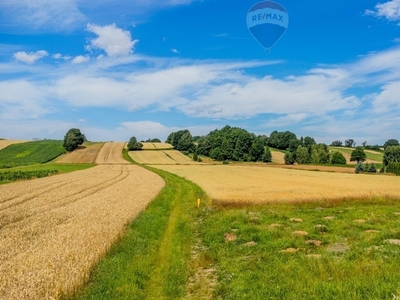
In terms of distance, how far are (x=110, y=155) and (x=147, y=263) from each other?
119 meters

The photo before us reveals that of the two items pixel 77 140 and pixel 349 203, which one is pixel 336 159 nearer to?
pixel 77 140

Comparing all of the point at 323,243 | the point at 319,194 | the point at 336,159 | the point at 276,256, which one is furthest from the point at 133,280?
the point at 336,159

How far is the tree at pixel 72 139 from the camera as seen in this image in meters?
136

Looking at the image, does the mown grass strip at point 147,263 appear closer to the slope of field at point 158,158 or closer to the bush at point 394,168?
the bush at point 394,168

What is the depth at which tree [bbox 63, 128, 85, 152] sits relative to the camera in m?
136

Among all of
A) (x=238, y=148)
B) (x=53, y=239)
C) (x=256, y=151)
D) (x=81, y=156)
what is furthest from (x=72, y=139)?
(x=53, y=239)

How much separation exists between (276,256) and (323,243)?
2989 millimetres

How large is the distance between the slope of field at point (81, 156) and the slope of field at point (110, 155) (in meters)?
1.82

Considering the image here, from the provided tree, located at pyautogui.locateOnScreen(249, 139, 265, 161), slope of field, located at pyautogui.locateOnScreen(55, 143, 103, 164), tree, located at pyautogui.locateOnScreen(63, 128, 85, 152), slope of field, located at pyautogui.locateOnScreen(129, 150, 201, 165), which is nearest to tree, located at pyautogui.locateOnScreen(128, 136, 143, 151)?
slope of field, located at pyautogui.locateOnScreen(129, 150, 201, 165)

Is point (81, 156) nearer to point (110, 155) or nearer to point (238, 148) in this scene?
point (110, 155)

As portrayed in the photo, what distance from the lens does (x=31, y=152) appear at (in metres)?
131

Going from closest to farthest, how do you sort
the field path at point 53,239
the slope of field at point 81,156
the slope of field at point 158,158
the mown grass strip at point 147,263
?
1. the field path at point 53,239
2. the mown grass strip at point 147,263
3. the slope of field at point 81,156
4. the slope of field at point 158,158

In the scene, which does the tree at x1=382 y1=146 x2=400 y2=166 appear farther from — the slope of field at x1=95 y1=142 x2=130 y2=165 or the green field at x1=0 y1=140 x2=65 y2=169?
the green field at x1=0 y1=140 x2=65 y2=169

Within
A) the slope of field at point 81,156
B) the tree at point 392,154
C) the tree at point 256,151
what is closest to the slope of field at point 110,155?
the slope of field at point 81,156
